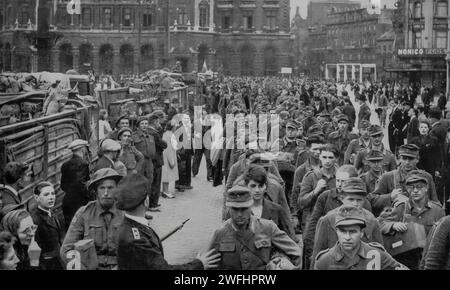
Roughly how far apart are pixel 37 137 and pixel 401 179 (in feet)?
17.3

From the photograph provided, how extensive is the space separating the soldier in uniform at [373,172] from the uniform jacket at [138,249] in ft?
15.1

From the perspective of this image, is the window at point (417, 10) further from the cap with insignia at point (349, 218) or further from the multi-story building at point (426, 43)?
the cap with insignia at point (349, 218)

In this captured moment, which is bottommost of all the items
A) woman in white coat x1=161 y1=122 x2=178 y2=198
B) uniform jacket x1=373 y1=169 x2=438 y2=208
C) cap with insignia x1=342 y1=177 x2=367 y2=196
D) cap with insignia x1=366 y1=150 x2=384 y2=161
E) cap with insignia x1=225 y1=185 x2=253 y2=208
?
woman in white coat x1=161 y1=122 x2=178 y2=198

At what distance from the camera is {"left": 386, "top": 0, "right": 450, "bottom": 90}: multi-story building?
189 ft

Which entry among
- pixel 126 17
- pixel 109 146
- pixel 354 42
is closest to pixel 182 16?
pixel 126 17

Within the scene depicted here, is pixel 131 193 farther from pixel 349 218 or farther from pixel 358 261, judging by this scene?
pixel 358 261

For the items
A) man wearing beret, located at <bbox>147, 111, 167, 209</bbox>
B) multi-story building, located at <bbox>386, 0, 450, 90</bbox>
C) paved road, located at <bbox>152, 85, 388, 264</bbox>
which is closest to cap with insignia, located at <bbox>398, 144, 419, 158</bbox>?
paved road, located at <bbox>152, 85, 388, 264</bbox>

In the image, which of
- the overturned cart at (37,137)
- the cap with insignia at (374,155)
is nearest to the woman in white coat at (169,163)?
the overturned cart at (37,137)

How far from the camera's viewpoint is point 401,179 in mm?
8461

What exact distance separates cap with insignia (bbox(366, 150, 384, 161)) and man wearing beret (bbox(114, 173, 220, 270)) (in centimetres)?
458

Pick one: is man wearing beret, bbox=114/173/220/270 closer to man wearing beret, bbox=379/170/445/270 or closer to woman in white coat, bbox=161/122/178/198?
man wearing beret, bbox=379/170/445/270

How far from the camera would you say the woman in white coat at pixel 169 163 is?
49.4ft

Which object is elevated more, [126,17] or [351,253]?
[126,17]
